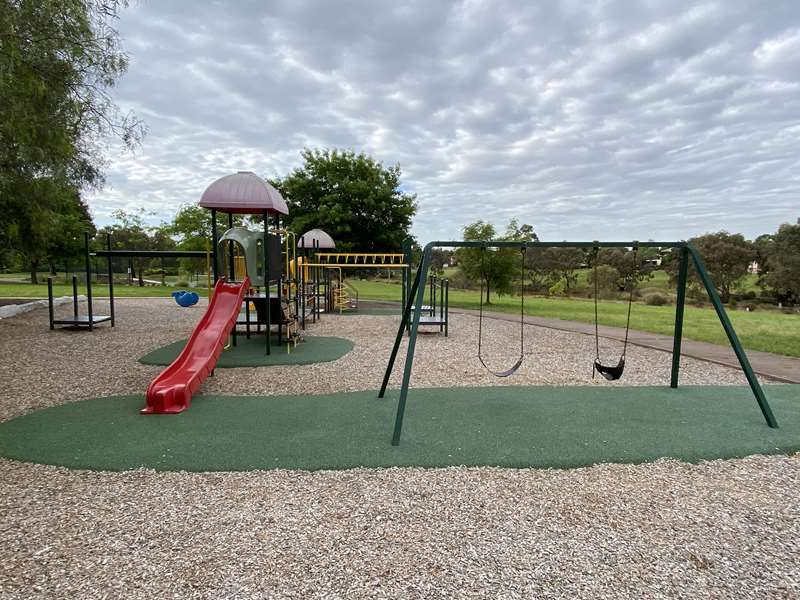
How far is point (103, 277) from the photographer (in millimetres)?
32906

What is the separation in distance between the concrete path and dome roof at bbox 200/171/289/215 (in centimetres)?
800

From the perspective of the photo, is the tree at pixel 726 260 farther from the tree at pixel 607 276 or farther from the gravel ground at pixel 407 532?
the gravel ground at pixel 407 532

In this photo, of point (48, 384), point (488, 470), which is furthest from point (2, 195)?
point (488, 470)

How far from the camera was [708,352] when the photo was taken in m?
8.45

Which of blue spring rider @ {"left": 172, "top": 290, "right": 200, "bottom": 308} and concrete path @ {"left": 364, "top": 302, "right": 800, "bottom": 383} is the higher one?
blue spring rider @ {"left": 172, "top": 290, "right": 200, "bottom": 308}

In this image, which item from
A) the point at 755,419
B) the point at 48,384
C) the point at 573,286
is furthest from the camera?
the point at 573,286

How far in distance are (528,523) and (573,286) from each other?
3060cm

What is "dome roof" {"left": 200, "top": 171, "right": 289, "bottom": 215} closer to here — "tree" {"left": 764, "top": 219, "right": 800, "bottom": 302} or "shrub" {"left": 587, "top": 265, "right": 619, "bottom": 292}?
"shrub" {"left": 587, "top": 265, "right": 619, "bottom": 292}

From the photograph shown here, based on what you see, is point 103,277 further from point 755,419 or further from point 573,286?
point 755,419

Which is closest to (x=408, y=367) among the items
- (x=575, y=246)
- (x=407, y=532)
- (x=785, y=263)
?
(x=407, y=532)

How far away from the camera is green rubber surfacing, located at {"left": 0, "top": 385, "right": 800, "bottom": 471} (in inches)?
142

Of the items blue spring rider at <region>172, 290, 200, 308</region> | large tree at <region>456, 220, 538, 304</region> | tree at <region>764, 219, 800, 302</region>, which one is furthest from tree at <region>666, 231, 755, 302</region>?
blue spring rider at <region>172, 290, 200, 308</region>

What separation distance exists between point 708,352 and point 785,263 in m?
26.3

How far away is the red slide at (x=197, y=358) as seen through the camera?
4.68 metres
